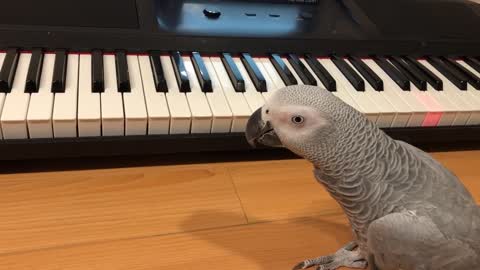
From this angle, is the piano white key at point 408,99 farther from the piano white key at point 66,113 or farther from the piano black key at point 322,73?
the piano white key at point 66,113

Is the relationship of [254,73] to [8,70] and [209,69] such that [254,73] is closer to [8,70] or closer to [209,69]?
[209,69]

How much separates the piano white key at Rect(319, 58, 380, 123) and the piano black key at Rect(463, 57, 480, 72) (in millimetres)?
368

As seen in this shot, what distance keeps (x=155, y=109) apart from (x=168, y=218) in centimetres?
19

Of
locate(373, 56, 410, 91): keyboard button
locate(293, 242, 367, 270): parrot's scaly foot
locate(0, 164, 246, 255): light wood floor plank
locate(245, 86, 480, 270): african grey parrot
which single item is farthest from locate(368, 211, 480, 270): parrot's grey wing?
locate(373, 56, 410, 91): keyboard button

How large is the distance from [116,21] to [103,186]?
35 cm

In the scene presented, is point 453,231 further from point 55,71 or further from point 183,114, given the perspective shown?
point 55,71

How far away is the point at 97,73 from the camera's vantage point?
2.71 ft

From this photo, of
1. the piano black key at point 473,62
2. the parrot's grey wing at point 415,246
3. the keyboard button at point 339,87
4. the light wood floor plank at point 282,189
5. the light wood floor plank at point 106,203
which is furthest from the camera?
the piano black key at point 473,62

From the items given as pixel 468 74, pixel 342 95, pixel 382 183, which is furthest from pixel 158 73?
pixel 468 74

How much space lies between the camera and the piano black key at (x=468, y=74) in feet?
3.35

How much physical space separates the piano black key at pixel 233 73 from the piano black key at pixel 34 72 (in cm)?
35

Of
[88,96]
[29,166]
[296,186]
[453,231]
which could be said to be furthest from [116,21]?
[453,231]

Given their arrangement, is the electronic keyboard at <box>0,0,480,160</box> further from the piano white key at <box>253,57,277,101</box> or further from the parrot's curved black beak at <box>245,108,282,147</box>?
the parrot's curved black beak at <box>245,108,282,147</box>

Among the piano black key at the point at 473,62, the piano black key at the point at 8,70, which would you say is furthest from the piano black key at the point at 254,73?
the piano black key at the point at 473,62
